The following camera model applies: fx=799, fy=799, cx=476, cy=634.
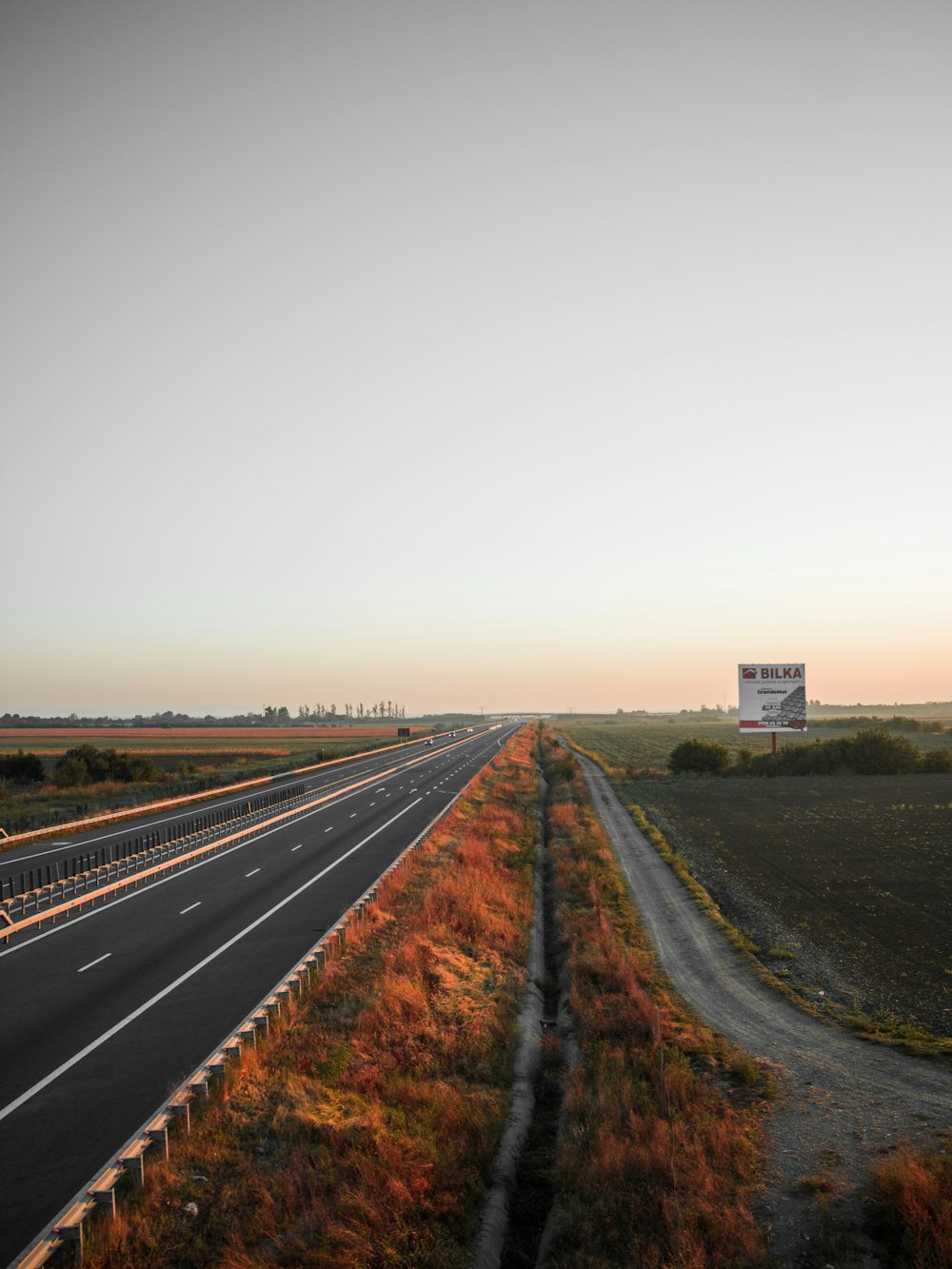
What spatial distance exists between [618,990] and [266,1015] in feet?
24.9

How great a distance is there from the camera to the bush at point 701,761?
7488 centimetres

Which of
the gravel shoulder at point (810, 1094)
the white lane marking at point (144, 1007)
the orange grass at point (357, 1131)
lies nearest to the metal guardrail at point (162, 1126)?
the orange grass at point (357, 1131)

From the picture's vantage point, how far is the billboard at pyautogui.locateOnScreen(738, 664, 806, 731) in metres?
71.9

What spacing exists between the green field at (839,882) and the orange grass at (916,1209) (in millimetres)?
6161

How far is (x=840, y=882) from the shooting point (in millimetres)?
27219

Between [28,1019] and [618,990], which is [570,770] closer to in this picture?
[618,990]

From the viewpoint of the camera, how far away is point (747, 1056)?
1407 centimetres

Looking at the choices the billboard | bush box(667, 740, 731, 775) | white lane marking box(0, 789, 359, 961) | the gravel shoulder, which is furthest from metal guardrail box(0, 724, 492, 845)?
the billboard

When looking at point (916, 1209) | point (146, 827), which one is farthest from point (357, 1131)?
point (146, 827)

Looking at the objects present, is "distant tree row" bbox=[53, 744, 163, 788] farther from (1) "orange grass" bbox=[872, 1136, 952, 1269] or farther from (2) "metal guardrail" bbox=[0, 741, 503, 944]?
(1) "orange grass" bbox=[872, 1136, 952, 1269]

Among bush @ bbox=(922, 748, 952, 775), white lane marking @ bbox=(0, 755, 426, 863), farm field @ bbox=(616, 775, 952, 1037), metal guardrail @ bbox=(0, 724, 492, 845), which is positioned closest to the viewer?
farm field @ bbox=(616, 775, 952, 1037)

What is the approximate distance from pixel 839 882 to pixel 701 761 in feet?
160

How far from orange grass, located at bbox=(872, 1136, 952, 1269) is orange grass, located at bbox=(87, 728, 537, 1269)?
4.84 m

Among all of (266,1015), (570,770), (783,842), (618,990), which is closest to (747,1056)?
(618,990)
